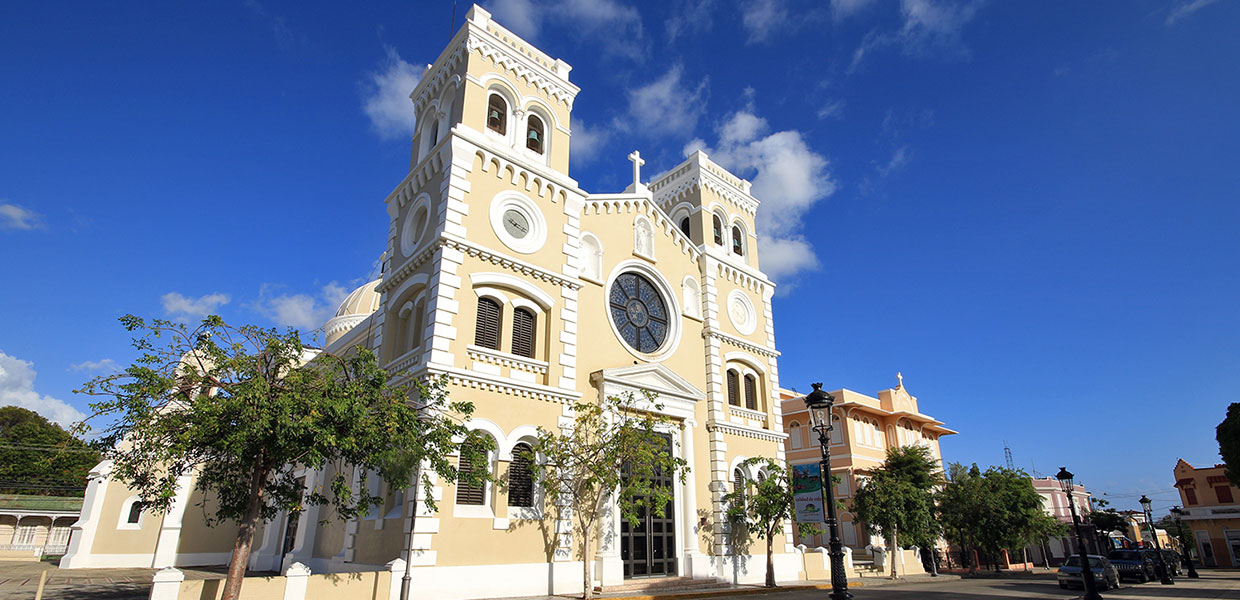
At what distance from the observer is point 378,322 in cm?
2055

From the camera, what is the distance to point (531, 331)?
776 inches

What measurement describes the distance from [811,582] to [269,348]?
2007 cm

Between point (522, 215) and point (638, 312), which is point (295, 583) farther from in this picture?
point (638, 312)

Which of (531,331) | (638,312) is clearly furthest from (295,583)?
(638,312)

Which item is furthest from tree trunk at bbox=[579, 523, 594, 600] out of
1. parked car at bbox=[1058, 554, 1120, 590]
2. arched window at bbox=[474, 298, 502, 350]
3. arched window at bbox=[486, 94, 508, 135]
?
parked car at bbox=[1058, 554, 1120, 590]

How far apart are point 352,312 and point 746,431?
22898mm

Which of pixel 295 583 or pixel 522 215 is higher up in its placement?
pixel 522 215

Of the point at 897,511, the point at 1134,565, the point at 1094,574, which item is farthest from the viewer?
the point at 1134,565

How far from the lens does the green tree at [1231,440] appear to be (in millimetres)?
23641

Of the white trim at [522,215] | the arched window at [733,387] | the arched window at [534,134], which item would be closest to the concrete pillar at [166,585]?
the white trim at [522,215]

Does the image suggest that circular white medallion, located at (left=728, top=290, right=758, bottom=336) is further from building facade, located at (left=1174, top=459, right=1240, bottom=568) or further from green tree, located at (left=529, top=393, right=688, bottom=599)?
building facade, located at (left=1174, top=459, right=1240, bottom=568)

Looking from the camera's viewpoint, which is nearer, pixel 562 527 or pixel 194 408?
pixel 194 408

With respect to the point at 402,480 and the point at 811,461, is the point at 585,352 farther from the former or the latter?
the point at 811,461

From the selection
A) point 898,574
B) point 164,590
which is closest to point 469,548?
point 164,590
